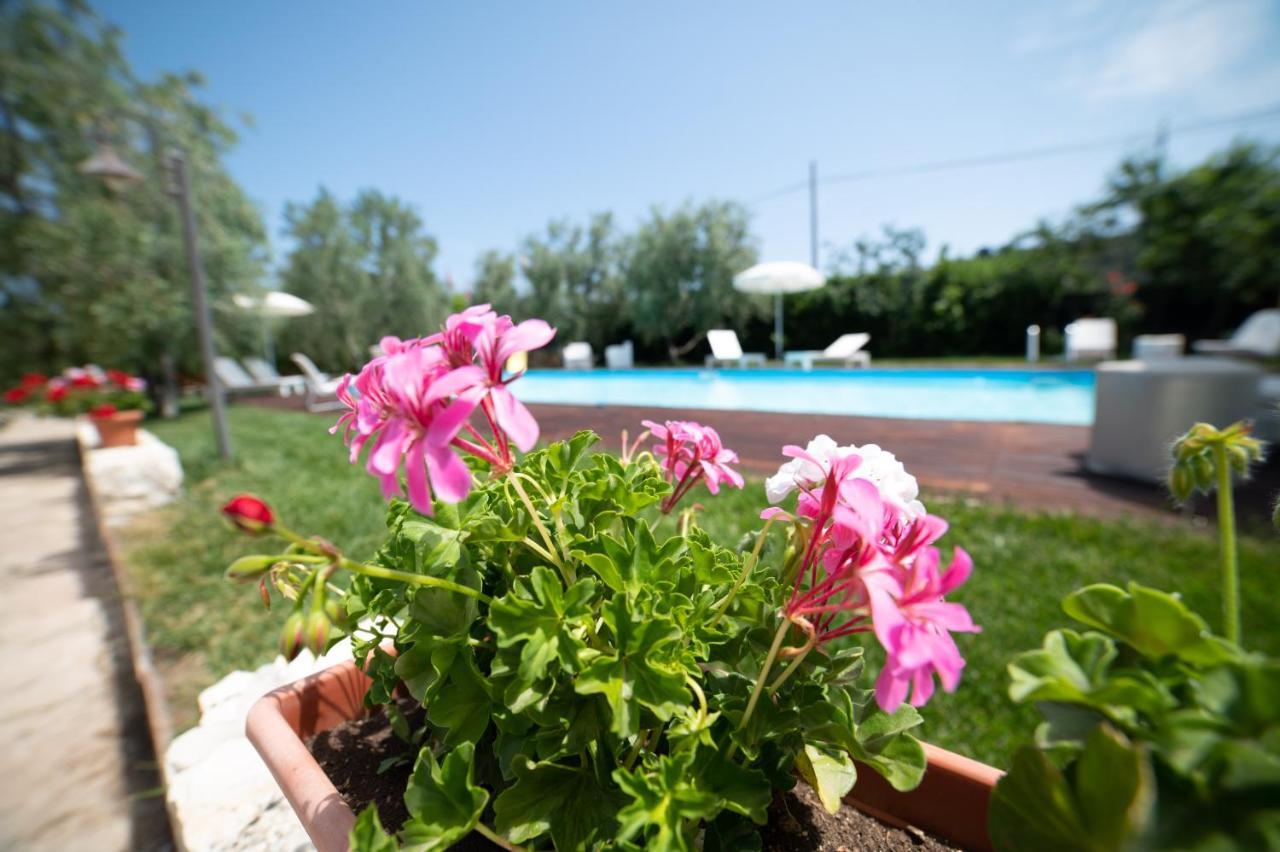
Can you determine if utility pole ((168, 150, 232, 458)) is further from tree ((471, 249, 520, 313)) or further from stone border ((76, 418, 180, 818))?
tree ((471, 249, 520, 313))

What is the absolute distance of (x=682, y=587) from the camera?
63 cm

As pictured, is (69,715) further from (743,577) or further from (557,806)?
(743,577)

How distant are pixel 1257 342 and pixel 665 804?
14792 millimetres

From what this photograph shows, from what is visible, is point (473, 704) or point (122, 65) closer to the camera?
point (473, 704)

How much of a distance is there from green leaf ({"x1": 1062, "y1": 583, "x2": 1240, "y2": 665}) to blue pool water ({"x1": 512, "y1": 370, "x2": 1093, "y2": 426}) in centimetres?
194

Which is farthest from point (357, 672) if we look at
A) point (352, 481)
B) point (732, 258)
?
point (732, 258)

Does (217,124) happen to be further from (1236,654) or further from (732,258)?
(1236,654)

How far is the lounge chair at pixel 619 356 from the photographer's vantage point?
8695mm

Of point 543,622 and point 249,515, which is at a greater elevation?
point 249,515

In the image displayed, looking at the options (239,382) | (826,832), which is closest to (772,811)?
(826,832)

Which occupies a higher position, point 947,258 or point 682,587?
point 947,258

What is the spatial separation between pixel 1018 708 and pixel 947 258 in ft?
28.1

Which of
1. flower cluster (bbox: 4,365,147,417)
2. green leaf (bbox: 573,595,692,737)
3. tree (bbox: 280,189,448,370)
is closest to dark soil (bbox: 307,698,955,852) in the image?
green leaf (bbox: 573,595,692,737)

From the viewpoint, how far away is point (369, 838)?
475mm
